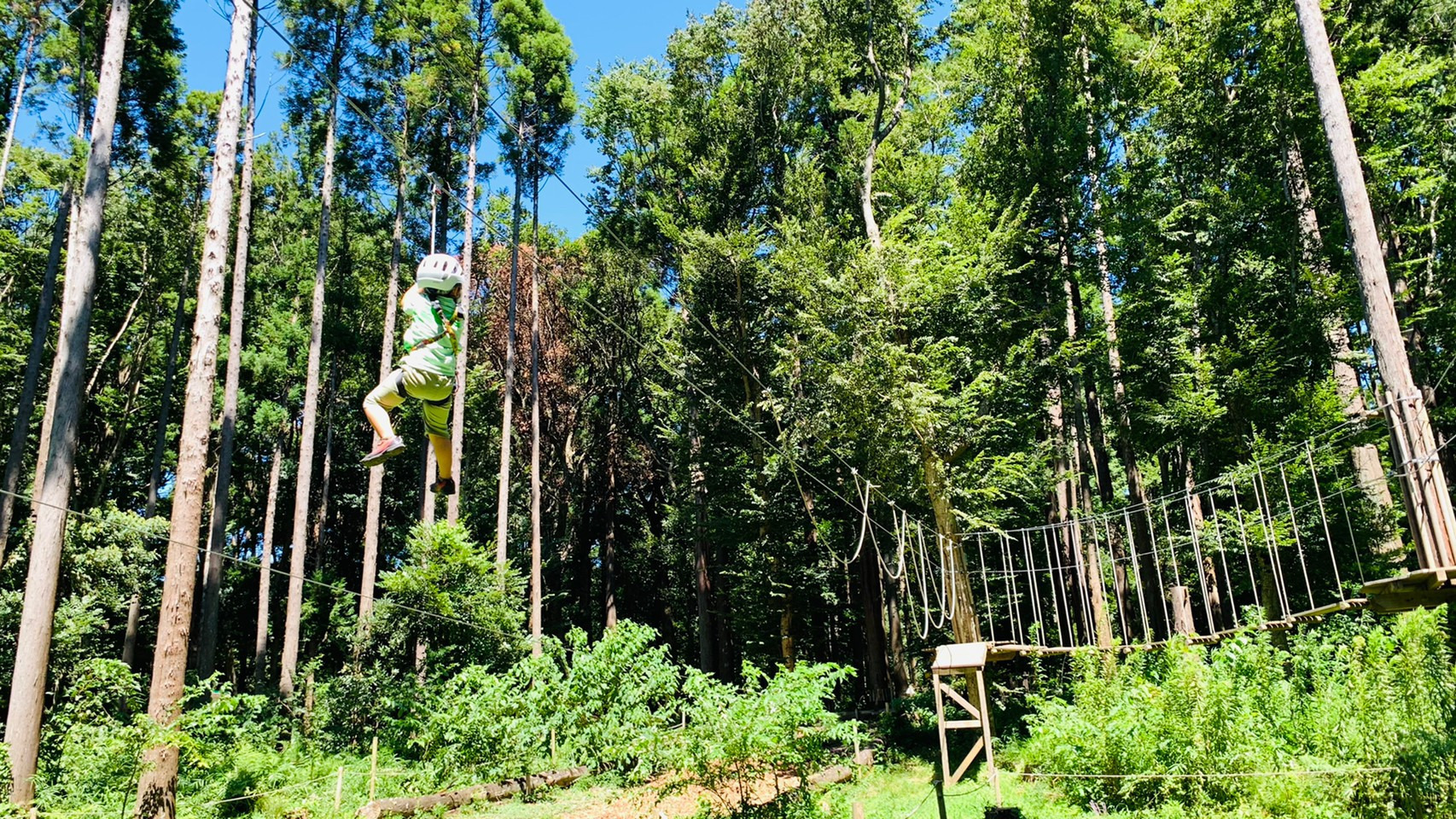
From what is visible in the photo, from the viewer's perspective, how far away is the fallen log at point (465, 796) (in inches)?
376

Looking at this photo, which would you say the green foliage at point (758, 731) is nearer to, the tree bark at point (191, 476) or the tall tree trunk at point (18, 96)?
the tree bark at point (191, 476)

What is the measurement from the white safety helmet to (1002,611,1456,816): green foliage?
657 cm

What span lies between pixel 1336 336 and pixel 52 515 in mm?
17132

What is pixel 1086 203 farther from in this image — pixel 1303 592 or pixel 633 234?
pixel 633 234

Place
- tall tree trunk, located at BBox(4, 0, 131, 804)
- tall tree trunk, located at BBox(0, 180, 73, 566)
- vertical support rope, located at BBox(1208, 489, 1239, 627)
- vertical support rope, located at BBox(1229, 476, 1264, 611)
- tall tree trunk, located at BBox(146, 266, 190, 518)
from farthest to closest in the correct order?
tall tree trunk, located at BBox(146, 266, 190, 518), tall tree trunk, located at BBox(0, 180, 73, 566), vertical support rope, located at BBox(1208, 489, 1239, 627), vertical support rope, located at BBox(1229, 476, 1264, 611), tall tree trunk, located at BBox(4, 0, 131, 804)

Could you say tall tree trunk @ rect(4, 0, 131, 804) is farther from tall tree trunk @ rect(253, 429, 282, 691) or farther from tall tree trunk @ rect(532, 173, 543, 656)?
tall tree trunk @ rect(532, 173, 543, 656)

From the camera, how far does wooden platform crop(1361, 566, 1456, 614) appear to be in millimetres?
5297

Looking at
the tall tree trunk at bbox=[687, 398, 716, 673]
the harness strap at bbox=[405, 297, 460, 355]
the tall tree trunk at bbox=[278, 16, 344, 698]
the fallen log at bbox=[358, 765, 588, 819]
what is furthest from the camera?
the tall tree trunk at bbox=[687, 398, 716, 673]

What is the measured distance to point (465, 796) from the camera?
10352mm

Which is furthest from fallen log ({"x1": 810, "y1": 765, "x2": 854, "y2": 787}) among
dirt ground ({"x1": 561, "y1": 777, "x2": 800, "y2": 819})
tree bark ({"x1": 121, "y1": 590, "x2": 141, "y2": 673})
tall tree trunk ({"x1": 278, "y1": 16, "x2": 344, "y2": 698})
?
tree bark ({"x1": 121, "y1": 590, "x2": 141, "y2": 673})

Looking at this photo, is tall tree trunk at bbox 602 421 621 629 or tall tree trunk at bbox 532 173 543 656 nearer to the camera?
tall tree trunk at bbox 532 173 543 656

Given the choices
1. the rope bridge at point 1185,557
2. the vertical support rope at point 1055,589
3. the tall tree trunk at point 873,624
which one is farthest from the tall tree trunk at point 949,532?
the tall tree trunk at point 873,624

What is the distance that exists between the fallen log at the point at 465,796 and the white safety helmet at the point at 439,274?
700 cm

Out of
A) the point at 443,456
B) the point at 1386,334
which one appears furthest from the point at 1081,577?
the point at 443,456
